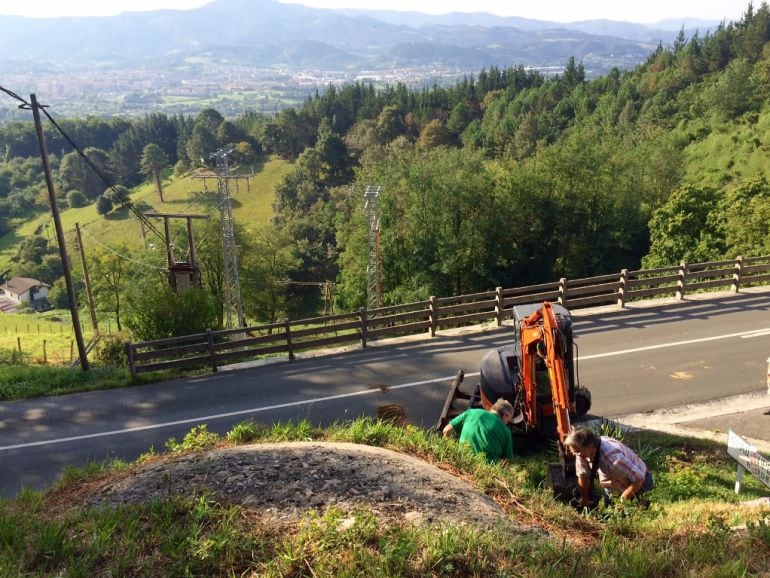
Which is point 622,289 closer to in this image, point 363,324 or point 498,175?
point 363,324

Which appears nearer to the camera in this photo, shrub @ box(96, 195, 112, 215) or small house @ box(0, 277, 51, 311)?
small house @ box(0, 277, 51, 311)

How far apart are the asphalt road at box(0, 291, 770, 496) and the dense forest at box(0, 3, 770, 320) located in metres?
16.9

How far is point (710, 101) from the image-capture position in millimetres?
69562

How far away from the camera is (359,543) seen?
15.8 ft

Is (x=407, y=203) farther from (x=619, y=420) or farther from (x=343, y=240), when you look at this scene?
(x=619, y=420)

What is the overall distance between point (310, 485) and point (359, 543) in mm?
1458

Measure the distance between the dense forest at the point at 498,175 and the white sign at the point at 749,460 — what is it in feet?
76.1

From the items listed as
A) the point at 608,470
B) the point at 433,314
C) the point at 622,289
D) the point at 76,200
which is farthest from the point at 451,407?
the point at 76,200

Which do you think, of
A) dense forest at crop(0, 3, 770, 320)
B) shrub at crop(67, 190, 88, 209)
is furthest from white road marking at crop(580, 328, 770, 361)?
shrub at crop(67, 190, 88, 209)

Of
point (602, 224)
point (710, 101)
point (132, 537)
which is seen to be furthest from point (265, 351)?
point (710, 101)

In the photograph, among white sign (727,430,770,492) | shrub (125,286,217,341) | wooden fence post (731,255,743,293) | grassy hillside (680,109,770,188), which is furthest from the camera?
grassy hillside (680,109,770,188)

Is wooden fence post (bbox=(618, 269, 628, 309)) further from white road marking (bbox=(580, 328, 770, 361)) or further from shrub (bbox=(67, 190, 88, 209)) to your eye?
shrub (bbox=(67, 190, 88, 209))

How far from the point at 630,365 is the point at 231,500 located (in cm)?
1000

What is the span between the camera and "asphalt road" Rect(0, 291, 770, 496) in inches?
419
